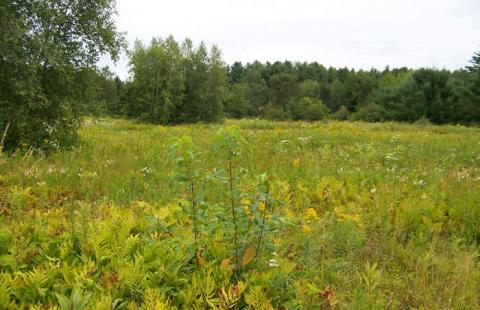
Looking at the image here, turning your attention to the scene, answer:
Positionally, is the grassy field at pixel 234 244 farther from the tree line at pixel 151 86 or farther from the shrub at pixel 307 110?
the shrub at pixel 307 110

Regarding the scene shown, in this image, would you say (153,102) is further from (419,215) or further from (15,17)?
(419,215)

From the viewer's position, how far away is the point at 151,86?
126ft

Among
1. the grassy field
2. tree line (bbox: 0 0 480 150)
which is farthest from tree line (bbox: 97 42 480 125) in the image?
the grassy field

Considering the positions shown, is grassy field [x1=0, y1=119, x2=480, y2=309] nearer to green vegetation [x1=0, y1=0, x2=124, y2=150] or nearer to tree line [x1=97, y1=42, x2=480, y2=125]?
green vegetation [x1=0, y1=0, x2=124, y2=150]

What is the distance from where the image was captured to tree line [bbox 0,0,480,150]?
10180 millimetres

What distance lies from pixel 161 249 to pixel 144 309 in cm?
80

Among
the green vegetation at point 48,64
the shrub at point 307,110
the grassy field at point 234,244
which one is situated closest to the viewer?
the grassy field at point 234,244

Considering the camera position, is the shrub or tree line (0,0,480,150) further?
the shrub

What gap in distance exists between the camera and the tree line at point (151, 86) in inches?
401

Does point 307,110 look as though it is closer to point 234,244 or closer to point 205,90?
point 205,90

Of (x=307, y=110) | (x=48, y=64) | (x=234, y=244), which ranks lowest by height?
(x=307, y=110)

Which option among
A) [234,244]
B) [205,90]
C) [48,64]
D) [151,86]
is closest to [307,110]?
[205,90]

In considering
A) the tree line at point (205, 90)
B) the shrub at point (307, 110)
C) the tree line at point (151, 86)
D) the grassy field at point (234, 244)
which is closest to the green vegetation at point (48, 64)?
the tree line at point (151, 86)

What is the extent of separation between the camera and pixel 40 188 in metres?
6.16
